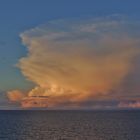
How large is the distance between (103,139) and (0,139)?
30062mm

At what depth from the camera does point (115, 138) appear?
113m

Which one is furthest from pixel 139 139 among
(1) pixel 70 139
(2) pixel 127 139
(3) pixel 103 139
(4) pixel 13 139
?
(4) pixel 13 139

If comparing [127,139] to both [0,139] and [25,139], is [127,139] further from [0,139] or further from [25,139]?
[0,139]

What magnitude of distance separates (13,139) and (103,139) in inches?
1030

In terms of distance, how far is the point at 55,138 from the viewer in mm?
115625

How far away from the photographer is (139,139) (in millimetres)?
109438

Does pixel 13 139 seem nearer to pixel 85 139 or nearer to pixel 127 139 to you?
pixel 85 139

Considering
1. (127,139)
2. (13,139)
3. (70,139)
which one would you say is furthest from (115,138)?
(13,139)

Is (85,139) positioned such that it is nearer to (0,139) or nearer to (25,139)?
(25,139)

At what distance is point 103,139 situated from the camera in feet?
364

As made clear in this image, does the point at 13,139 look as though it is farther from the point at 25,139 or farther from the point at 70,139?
the point at 70,139

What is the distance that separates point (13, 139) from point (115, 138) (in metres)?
29.8

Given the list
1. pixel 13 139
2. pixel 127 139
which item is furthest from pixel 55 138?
pixel 127 139

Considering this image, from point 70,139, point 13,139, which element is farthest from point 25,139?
point 70,139
